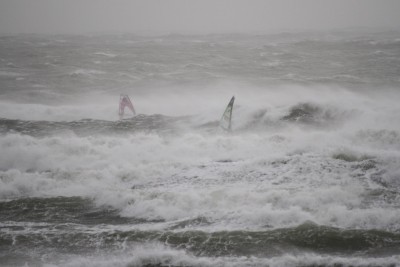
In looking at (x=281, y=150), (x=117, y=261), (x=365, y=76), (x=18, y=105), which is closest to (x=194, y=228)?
(x=117, y=261)

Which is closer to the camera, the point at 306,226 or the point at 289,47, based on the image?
the point at 306,226

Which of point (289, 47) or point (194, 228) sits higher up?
point (289, 47)

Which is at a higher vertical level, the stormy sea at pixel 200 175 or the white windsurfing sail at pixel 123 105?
the white windsurfing sail at pixel 123 105

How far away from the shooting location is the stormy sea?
6277mm

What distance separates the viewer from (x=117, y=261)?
19.5 feet

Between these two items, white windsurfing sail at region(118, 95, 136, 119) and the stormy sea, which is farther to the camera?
white windsurfing sail at region(118, 95, 136, 119)

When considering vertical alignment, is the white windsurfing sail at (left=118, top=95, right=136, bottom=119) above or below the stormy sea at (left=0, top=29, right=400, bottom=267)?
above

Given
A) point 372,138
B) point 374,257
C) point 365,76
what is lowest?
point 374,257

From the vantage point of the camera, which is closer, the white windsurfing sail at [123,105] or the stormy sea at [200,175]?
the stormy sea at [200,175]

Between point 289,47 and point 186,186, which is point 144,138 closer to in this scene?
point 186,186

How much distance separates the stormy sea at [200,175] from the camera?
628 cm

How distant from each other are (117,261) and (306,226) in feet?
11.5

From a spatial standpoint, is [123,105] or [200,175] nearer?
[200,175]

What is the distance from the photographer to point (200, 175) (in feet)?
31.1
